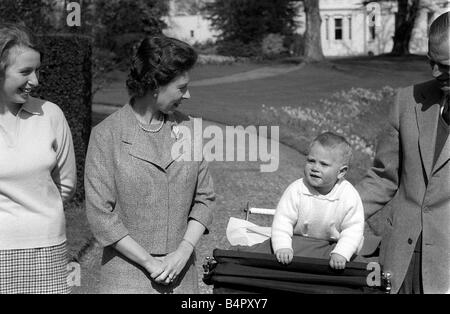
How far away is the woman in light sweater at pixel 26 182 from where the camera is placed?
3.58 m

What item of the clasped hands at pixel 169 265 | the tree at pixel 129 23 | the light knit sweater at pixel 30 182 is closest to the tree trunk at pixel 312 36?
the tree at pixel 129 23

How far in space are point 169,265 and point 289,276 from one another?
595mm

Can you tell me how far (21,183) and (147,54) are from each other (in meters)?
0.82

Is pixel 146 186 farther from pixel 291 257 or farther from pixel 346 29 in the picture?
pixel 346 29

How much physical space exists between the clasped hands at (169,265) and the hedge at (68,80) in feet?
19.9

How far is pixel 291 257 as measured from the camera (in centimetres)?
330

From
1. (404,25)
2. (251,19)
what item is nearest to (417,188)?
(404,25)

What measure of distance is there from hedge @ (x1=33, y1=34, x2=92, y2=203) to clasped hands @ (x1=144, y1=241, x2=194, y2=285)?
239 inches

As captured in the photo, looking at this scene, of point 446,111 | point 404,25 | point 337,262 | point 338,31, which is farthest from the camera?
point 338,31

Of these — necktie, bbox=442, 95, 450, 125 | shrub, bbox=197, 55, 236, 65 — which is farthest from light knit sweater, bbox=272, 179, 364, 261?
shrub, bbox=197, 55, 236, 65

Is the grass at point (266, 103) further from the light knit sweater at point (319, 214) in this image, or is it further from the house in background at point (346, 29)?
the house in background at point (346, 29)

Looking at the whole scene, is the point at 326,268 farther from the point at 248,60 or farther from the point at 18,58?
the point at 248,60

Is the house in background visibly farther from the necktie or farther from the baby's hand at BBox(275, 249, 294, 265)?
the baby's hand at BBox(275, 249, 294, 265)
